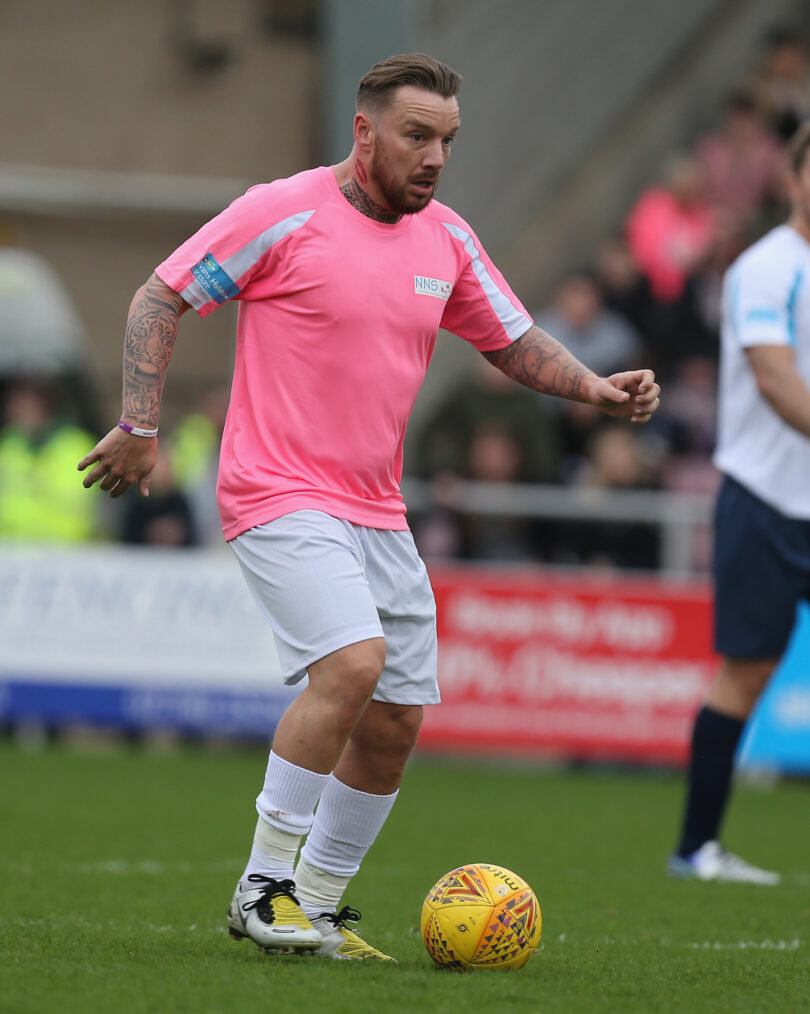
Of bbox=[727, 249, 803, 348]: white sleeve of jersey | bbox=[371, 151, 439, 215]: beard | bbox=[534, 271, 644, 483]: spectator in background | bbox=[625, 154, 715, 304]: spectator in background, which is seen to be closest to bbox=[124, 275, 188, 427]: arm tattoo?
bbox=[371, 151, 439, 215]: beard

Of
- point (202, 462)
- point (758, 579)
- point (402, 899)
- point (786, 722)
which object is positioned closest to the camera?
point (402, 899)

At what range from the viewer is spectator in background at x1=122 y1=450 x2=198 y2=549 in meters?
12.7

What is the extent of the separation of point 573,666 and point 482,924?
7.35 metres

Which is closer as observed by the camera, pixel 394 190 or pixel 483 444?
pixel 394 190

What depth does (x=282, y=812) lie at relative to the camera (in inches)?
181

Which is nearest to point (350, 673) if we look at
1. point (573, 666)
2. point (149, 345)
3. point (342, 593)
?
point (342, 593)

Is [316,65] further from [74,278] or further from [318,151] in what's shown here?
[74,278]

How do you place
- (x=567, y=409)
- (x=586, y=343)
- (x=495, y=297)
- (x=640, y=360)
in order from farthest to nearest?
(x=640, y=360) → (x=586, y=343) → (x=567, y=409) → (x=495, y=297)

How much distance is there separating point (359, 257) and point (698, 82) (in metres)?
14.2

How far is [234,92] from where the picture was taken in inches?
755

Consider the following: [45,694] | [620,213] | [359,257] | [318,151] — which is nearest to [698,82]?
[620,213]

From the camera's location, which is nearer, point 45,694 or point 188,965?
point 188,965

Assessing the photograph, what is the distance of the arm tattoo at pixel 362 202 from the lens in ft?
15.9

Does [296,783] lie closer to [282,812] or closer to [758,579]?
[282,812]
